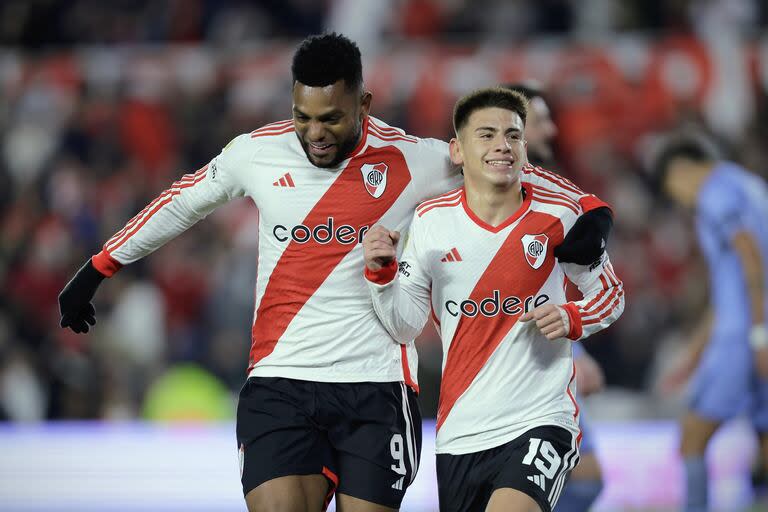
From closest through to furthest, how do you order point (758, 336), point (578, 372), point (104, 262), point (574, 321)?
point (574, 321) → point (104, 262) → point (578, 372) → point (758, 336)

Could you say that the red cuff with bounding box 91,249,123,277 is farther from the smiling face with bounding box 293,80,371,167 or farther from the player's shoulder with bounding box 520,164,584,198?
the player's shoulder with bounding box 520,164,584,198

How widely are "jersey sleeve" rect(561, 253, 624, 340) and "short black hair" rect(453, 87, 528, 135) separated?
22.8 inches

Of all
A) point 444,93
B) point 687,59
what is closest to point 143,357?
point 444,93

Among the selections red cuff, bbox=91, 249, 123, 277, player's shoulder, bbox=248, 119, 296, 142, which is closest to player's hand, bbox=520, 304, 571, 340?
player's shoulder, bbox=248, 119, 296, 142

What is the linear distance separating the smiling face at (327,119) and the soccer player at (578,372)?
983 millimetres

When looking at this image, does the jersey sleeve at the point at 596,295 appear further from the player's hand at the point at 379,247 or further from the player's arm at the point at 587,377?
the player's arm at the point at 587,377

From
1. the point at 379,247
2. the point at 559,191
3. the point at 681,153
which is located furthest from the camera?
the point at 681,153

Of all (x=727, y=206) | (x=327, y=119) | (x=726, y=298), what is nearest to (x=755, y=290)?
(x=726, y=298)

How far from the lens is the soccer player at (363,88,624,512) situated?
13.6 feet

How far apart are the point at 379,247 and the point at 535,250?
621 mm

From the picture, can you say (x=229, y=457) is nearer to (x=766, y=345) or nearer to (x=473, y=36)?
(x=766, y=345)

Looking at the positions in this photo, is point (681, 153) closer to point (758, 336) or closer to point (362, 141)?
point (758, 336)

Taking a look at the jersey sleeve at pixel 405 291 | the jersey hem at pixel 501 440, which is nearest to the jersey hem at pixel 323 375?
the jersey sleeve at pixel 405 291

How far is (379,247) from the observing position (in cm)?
396
